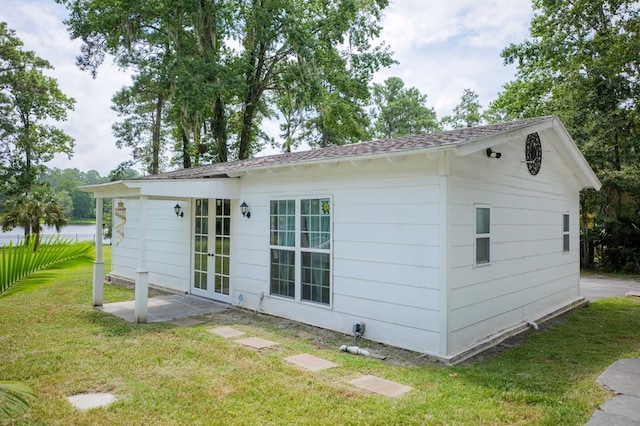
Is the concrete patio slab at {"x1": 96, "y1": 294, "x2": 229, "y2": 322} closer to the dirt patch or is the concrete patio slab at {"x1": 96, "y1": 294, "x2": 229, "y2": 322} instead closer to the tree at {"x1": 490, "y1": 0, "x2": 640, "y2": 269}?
the dirt patch

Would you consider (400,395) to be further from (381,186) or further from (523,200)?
(523,200)

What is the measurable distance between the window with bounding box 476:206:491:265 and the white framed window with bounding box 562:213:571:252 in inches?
138

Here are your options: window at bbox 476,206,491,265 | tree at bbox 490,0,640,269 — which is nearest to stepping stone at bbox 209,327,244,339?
window at bbox 476,206,491,265

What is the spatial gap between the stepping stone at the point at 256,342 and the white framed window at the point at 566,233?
6.22 metres

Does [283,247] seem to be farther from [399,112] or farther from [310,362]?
[399,112]

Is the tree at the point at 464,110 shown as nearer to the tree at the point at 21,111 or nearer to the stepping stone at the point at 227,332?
the tree at the point at 21,111

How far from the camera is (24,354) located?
4.96 metres

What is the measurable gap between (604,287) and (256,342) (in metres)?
10.7

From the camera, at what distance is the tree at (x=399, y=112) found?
105ft

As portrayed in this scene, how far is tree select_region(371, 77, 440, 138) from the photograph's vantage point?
32.2 m

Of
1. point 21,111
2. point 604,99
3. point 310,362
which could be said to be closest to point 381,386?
point 310,362

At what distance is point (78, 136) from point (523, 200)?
88.1ft

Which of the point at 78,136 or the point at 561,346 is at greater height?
the point at 78,136

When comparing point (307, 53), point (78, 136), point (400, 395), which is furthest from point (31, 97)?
point (400, 395)
